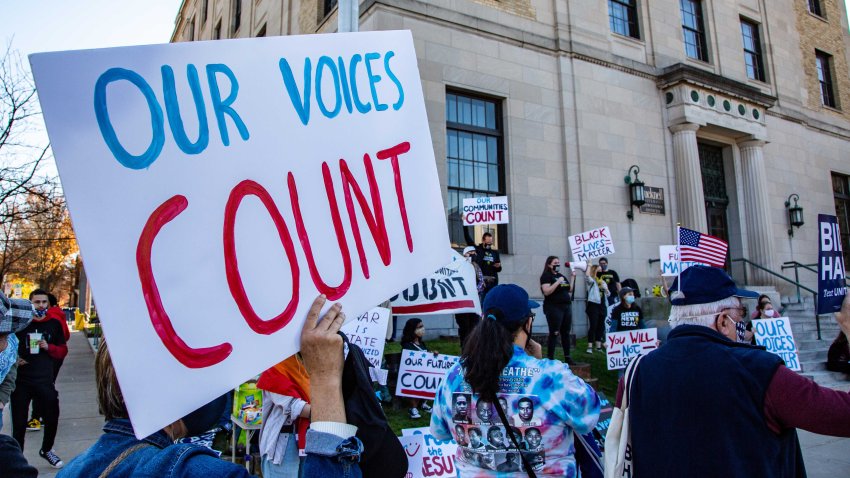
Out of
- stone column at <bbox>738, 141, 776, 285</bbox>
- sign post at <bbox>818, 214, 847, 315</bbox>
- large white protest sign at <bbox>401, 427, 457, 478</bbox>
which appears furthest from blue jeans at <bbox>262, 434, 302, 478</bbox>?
stone column at <bbox>738, 141, 776, 285</bbox>

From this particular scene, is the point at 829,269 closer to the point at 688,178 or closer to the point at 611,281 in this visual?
the point at 611,281

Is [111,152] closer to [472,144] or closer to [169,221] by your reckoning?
[169,221]

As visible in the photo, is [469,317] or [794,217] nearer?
[469,317]

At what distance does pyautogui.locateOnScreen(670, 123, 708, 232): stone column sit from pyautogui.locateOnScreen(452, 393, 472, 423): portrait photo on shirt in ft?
44.6

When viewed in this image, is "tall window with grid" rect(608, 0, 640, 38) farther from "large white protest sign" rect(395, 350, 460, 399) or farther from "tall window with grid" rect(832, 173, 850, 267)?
"large white protest sign" rect(395, 350, 460, 399)

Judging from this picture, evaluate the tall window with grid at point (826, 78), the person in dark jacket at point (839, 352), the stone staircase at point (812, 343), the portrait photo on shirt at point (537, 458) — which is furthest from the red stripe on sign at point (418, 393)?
the tall window with grid at point (826, 78)

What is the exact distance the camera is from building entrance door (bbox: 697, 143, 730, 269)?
53.7 feet

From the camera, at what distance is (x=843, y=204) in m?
19.8

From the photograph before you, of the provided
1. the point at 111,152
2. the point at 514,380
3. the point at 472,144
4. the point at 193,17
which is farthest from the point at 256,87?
the point at 193,17

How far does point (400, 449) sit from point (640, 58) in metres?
16.0

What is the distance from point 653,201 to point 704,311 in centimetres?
1324

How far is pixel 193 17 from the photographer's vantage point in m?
30.5

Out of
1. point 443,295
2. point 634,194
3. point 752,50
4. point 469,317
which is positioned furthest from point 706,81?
point 443,295

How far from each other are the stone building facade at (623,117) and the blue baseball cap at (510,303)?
710cm
